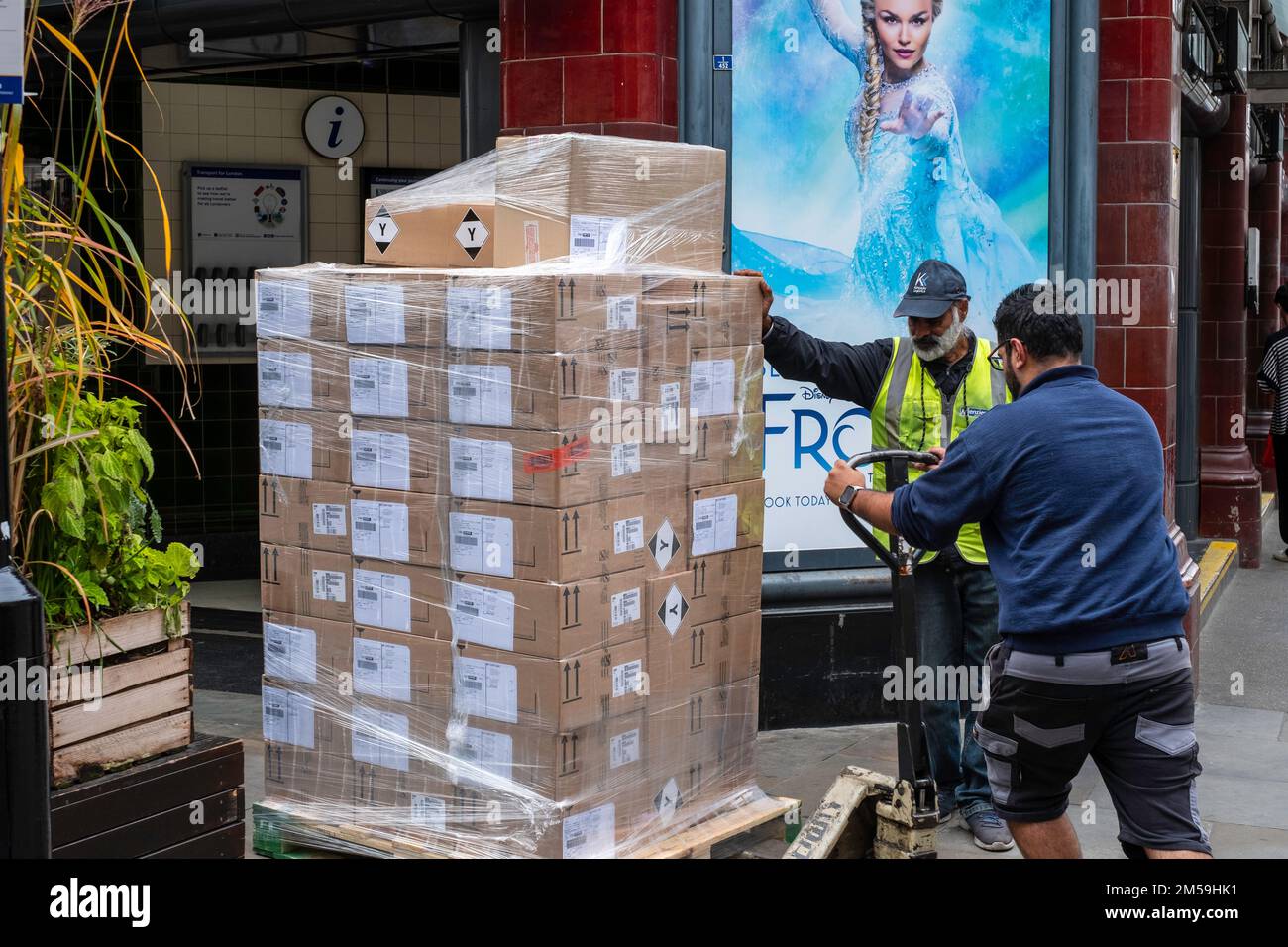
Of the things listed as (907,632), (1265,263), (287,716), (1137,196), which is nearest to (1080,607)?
(907,632)

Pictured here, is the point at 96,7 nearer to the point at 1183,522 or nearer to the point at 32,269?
the point at 32,269

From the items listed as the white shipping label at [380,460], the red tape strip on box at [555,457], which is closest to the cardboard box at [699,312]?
the red tape strip on box at [555,457]

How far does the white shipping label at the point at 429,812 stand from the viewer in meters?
4.84

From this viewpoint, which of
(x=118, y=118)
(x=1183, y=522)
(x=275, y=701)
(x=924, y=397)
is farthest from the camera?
(x=1183, y=522)

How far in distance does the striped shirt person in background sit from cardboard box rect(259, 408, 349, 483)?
30.7 ft

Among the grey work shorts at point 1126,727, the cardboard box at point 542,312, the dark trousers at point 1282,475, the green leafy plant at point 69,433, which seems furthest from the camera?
the dark trousers at point 1282,475

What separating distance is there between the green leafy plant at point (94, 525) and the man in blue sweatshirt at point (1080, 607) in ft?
7.31

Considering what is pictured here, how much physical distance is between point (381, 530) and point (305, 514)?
346mm

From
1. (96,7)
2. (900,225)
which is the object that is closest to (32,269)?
(96,7)

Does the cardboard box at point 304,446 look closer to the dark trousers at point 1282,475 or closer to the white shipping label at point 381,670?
the white shipping label at point 381,670

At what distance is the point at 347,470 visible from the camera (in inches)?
197

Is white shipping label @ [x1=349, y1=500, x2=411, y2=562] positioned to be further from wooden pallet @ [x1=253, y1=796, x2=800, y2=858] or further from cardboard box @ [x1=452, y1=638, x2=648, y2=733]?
wooden pallet @ [x1=253, y1=796, x2=800, y2=858]

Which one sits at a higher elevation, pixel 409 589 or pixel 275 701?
pixel 409 589

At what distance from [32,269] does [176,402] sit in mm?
6968
